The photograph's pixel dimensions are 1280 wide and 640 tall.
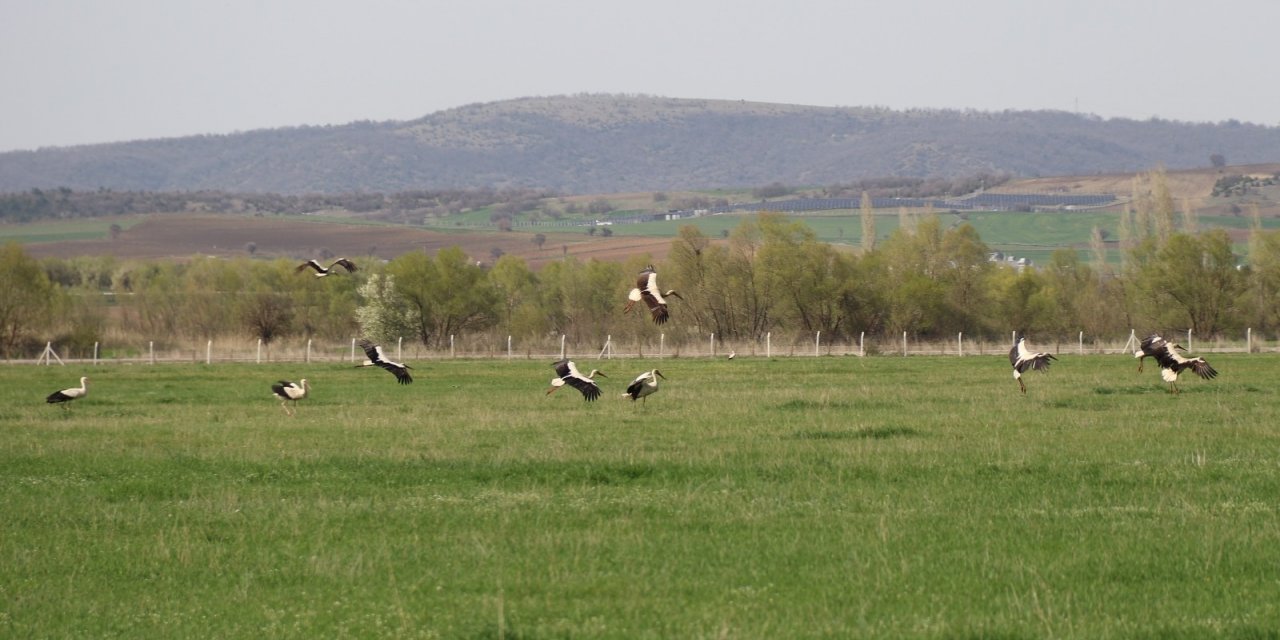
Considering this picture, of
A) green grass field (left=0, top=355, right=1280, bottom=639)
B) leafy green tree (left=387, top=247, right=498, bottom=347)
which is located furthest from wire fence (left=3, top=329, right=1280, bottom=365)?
green grass field (left=0, top=355, right=1280, bottom=639)

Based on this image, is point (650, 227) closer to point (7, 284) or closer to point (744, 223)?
point (744, 223)

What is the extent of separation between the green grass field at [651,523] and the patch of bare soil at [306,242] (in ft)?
351

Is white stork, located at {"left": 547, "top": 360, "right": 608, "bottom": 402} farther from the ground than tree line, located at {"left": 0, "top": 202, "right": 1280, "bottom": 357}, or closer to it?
farther from the ground

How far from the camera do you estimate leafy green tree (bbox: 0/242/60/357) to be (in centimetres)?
6575

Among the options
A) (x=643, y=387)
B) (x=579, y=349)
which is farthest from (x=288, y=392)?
(x=579, y=349)

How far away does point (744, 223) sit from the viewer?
7538cm

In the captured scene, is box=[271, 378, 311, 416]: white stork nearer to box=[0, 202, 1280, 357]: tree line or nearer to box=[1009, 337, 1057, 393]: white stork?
box=[1009, 337, 1057, 393]: white stork

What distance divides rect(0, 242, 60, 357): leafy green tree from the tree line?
0.06 meters

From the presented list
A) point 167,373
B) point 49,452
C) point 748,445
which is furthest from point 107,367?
point 748,445

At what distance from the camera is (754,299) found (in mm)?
74375

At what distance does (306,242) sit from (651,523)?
154522 mm

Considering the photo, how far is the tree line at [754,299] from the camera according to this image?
69375 millimetres

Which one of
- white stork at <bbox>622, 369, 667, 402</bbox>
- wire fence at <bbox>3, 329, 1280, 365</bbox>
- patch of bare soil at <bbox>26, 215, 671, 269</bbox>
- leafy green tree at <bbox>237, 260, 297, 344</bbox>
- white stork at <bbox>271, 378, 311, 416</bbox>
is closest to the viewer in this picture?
white stork at <bbox>622, 369, 667, 402</bbox>

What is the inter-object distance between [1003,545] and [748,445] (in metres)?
7.74
